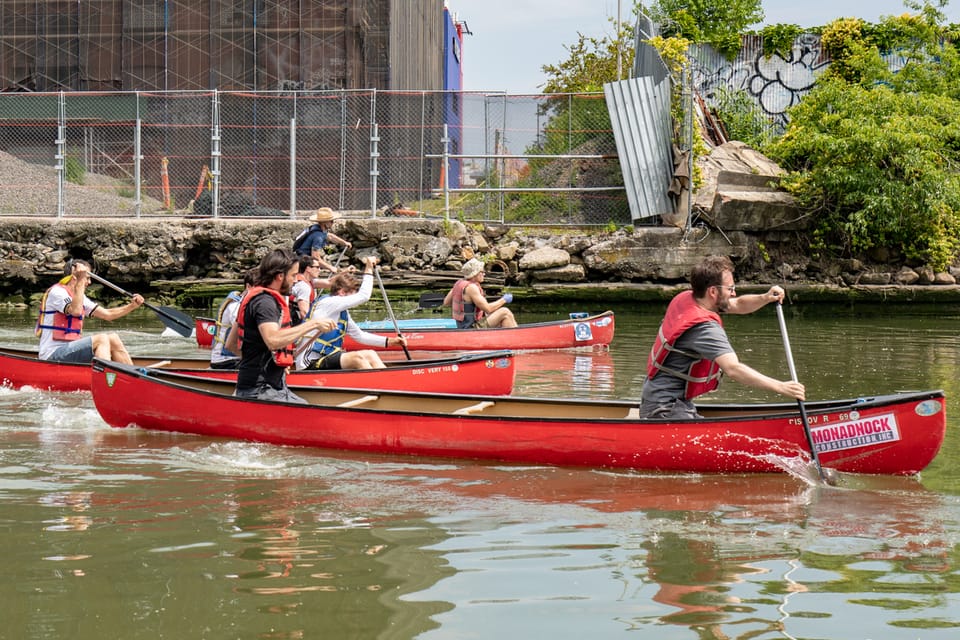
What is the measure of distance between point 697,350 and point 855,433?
1.10 metres

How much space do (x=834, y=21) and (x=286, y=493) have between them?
70.5 ft

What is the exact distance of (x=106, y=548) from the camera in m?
5.27

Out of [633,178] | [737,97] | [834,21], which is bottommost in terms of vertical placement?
[633,178]

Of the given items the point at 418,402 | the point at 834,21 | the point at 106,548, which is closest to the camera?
the point at 106,548

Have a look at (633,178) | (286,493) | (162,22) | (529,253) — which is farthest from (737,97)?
(286,493)

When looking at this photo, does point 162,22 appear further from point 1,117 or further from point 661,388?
point 661,388

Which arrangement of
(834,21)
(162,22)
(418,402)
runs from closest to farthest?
1. (418,402)
2. (834,21)
3. (162,22)

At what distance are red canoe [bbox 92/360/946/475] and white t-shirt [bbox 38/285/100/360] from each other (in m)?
1.92

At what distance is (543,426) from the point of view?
720 centimetres

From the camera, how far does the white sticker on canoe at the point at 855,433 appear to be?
661 cm

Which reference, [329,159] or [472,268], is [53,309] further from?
[329,159]

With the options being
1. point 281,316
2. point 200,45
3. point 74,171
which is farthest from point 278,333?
point 200,45

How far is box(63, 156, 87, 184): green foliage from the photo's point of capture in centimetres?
2077

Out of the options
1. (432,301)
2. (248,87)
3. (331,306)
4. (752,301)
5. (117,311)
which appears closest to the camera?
(752,301)
